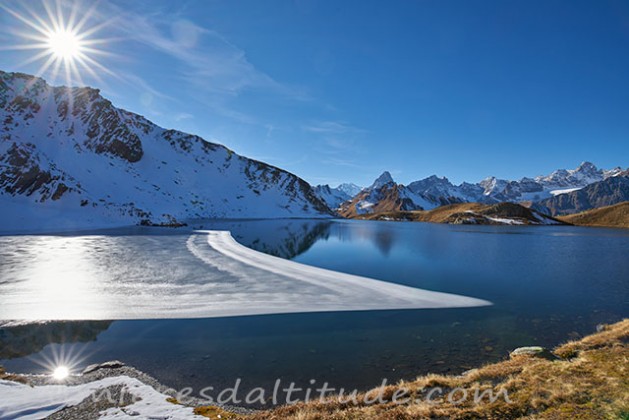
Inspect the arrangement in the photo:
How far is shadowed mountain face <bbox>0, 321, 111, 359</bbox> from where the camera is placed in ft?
48.7

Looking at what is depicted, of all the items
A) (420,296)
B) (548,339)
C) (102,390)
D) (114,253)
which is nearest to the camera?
(102,390)

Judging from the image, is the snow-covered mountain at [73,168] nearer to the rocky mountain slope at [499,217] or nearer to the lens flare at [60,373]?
the lens flare at [60,373]

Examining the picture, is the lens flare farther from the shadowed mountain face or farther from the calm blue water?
the shadowed mountain face

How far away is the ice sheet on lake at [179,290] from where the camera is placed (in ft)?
66.6

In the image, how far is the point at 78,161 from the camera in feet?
481

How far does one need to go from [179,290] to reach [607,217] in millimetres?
221021

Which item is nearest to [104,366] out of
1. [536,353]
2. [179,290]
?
[179,290]

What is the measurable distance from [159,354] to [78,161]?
561 ft

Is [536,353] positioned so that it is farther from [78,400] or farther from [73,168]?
[73,168]

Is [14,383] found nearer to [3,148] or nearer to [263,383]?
[263,383]

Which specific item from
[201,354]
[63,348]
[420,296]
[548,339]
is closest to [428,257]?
[420,296]

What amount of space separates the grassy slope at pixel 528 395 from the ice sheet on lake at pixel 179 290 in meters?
10.9

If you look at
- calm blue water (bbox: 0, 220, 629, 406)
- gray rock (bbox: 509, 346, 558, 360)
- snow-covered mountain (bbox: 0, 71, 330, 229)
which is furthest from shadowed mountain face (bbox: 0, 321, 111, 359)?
snow-covered mountain (bbox: 0, 71, 330, 229)

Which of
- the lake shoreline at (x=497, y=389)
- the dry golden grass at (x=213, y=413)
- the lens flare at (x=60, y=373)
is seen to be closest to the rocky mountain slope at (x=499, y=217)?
the lake shoreline at (x=497, y=389)
